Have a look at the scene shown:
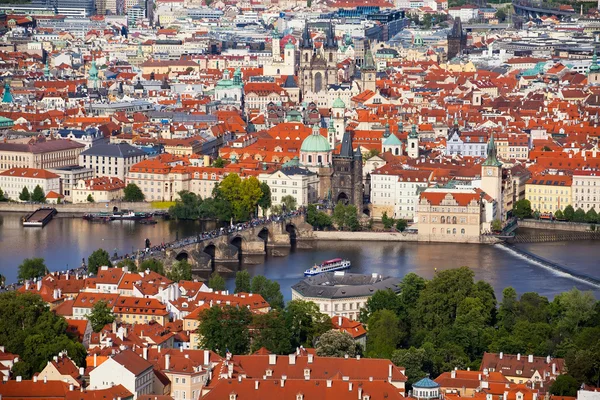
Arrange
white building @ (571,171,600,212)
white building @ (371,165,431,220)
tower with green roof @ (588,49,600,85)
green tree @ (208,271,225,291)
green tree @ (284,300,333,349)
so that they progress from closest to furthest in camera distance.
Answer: green tree @ (284,300,333,349) → green tree @ (208,271,225,291) → white building @ (371,165,431,220) → white building @ (571,171,600,212) → tower with green roof @ (588,49,600,85)

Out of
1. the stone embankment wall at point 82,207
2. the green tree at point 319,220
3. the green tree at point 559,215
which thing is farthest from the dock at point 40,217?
the green tree at point 559,215

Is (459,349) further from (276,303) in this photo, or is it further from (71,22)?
(71,22)

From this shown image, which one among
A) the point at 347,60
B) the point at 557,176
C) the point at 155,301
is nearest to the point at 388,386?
the point at 155,301

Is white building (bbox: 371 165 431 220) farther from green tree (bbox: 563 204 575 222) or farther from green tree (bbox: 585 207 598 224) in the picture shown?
green tree (bbox: 585 207 598 224)

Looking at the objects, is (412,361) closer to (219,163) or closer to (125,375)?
(125,375)

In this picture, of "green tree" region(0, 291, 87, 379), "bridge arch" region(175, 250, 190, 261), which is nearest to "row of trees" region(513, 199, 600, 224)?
"bridge arch" region(175, 250, 190, 261)

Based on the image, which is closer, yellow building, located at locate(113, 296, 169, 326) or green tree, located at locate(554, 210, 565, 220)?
yellow building, located at locate(113, 296, 169, 326)
